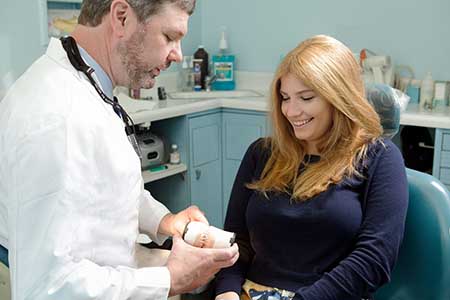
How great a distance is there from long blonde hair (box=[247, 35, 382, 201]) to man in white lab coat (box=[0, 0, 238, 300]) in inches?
15.6

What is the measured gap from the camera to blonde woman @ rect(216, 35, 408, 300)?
149cm

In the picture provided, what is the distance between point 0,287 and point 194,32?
2921mm

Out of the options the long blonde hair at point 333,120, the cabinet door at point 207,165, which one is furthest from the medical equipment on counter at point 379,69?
the long blonde hair at point 333,120

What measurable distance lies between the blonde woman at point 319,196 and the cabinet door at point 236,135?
1399mm

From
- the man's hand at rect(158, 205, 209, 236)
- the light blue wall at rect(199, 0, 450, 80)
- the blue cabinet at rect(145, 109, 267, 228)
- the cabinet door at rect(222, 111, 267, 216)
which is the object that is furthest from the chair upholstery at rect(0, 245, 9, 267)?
the light blue wall at rect(199, 0, 450, 80)

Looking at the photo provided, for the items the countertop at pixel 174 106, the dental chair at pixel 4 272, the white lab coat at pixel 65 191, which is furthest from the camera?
the countertop at pixel 174 106

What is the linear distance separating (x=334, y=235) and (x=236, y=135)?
5.79 ft

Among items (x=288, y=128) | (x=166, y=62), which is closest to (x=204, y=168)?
(x=288, y=128)

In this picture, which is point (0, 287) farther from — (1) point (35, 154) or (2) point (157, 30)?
(2) point (157, 30)

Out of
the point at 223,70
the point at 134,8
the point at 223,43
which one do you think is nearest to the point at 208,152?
the point at 223,70

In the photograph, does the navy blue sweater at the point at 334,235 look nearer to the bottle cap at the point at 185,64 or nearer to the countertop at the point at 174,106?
the countertop at the point at 174,106

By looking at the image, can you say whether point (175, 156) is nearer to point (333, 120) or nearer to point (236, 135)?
point (236, 135)

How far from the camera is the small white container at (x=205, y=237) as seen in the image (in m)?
1.33

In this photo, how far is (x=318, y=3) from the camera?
135 inches
